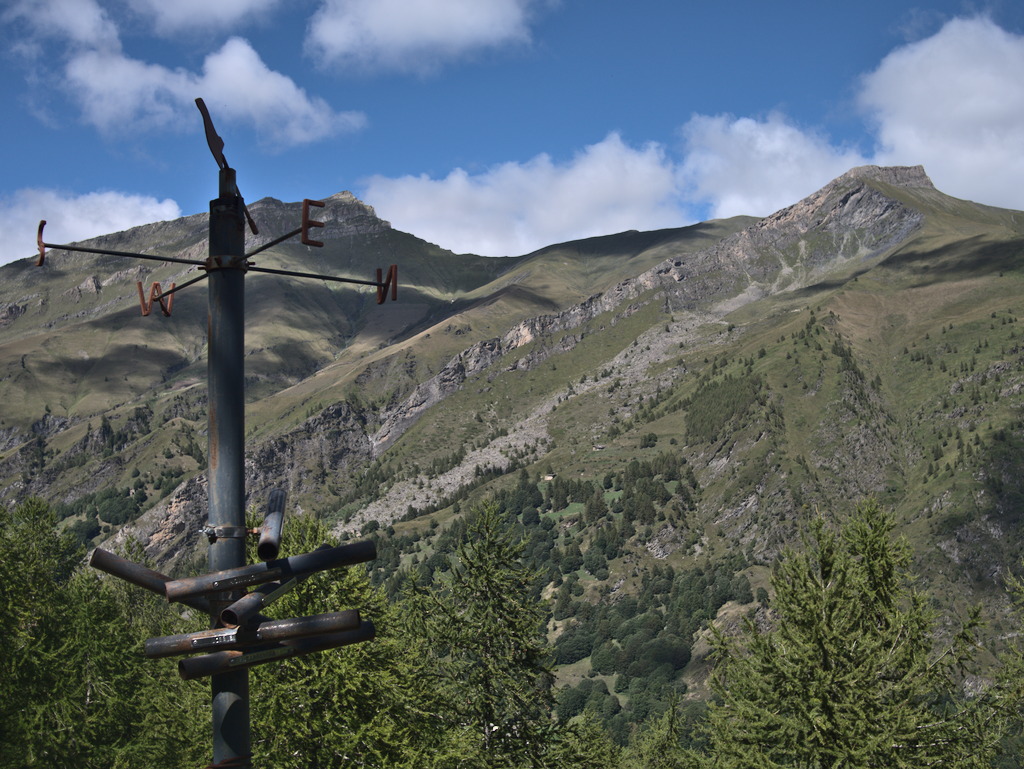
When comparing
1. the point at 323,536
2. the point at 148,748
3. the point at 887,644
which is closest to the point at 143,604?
the point at 148,748

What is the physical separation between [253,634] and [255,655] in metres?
0.17

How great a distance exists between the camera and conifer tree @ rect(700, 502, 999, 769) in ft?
65.2

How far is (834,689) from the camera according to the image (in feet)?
66.5

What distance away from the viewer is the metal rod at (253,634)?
21.0 feet

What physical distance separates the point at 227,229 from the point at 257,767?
1833 cm

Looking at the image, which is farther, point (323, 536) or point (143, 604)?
point (143, 604)

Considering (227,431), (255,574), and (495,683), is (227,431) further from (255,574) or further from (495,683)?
(495,683)

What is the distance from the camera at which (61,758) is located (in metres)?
33.2

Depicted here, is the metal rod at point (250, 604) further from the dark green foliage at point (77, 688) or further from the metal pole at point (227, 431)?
the dark green foliage at point (77, 688)

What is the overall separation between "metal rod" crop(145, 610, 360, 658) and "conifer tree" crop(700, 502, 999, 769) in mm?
15959

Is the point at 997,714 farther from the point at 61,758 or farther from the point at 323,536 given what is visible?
the point at 61,758

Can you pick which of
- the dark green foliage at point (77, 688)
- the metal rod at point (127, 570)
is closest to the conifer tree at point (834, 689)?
the dark green foliage at point (77, 688)

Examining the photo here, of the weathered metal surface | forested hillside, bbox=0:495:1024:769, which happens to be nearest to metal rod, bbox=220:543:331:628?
the weathered metal surface

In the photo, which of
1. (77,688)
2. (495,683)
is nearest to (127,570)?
(495,683)
